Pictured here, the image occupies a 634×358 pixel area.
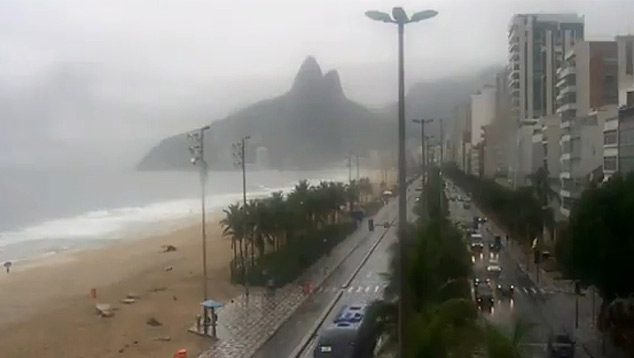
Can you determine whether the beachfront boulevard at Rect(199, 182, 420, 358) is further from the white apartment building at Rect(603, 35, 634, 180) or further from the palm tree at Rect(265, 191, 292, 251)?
the white apartment building at Rect(603, 35, 634, 180)

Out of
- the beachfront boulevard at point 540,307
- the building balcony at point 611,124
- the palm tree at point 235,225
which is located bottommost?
the beachfront boulevard at point 540,307

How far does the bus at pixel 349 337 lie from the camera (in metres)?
4.59

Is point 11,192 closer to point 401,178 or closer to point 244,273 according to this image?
point 244,273

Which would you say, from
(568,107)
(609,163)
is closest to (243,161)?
(609,163)

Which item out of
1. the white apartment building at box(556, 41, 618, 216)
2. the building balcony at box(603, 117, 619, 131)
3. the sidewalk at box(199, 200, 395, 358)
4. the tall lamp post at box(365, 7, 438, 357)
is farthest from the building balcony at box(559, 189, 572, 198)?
the tall lamp post at box(365, 7, 438, 357)

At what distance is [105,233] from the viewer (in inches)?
716

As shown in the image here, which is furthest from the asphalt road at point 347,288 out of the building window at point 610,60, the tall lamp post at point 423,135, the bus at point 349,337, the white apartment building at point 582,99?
the building window at point 610,60

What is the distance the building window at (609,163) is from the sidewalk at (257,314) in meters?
3.02

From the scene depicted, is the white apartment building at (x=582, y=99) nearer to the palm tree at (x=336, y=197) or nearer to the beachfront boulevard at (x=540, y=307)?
the beachfront boulevard at (x=540, y=307)

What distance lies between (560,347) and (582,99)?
9444 millimetres

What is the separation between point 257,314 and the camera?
7.77 m

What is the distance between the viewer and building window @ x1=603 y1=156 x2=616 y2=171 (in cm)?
1117

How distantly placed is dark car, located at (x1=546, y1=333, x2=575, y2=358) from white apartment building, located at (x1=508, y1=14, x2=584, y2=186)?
30.3ft

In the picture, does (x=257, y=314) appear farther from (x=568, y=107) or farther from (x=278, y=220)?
(x=568, y=107)
